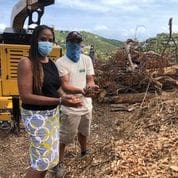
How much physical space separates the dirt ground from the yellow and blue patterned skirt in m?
0.81

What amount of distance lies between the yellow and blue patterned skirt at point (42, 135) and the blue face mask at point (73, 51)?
108 cm

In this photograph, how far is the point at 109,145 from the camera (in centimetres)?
581

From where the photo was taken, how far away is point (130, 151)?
532cm

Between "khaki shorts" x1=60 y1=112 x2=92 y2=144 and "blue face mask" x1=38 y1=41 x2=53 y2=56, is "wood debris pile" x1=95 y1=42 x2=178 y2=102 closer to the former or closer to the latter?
"khaki shorts" x1=60 y1=112 x2=92 y2=144

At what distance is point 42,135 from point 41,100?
0.33 m

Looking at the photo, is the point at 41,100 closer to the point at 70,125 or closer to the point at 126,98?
the point at 70,125

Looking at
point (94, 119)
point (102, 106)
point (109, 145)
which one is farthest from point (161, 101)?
point (102, 106)

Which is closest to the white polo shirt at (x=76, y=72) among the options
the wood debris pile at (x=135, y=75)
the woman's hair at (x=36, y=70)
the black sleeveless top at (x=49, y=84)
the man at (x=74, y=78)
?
the man at (x=74, y=78)

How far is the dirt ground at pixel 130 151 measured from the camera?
4855 millimetres

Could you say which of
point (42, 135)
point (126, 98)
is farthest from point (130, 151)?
point (126, 98)

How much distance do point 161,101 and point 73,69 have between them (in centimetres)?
203

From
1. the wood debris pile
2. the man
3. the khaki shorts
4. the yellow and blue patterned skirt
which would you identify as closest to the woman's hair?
the yellow and blue patterned skirt

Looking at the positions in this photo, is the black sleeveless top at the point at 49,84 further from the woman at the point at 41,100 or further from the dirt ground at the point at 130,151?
the dirt ground at the point at 130,151

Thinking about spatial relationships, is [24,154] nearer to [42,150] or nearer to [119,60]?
[42,150]
